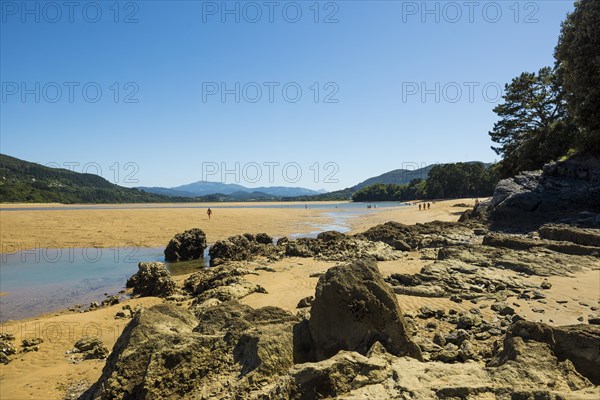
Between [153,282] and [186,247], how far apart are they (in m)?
8.19

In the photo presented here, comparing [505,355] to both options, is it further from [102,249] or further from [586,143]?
[586,143]

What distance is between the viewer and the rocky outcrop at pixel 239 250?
18844mm

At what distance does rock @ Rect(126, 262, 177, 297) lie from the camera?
1298 cm

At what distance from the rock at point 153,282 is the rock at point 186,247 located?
7.28 m

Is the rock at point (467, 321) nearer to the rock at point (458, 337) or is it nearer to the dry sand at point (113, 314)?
the rock at point (458, 337)

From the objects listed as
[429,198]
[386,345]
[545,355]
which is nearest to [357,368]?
[386,345]

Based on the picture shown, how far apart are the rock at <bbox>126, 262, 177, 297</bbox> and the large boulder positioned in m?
9.73

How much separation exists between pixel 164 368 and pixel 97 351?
4.45 m

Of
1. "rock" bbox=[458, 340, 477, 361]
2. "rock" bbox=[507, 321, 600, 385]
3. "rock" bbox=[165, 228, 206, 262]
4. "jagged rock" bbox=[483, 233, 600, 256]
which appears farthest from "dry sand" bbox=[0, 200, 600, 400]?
"rock" bbox=[165, 228, 206, 262]

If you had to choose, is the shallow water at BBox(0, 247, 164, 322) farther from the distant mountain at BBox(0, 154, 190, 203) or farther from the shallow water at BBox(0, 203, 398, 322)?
the distant mountain at BBox(0, 154, 190, 203)

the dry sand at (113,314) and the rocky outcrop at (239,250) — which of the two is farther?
the rocky outcrop at (239,250)

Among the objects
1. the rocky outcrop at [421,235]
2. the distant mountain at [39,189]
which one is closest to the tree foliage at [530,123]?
the rocky outcrop at [421,235]

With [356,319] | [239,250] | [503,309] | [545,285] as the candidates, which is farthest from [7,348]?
[545,285]

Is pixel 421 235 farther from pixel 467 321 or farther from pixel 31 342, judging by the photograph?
pixel 31 342
